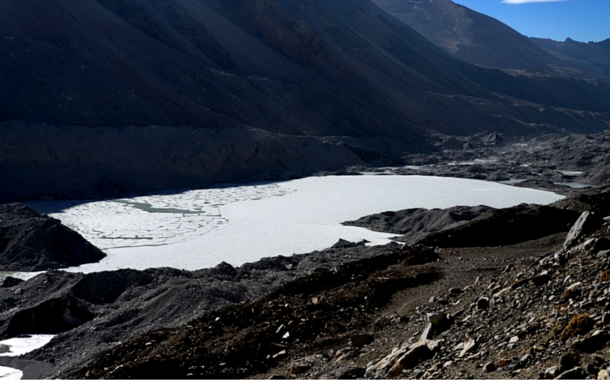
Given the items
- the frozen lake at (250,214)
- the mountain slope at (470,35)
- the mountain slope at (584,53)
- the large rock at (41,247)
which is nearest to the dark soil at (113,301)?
the large rock at (41,247)

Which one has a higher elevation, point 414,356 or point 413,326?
point 414,356

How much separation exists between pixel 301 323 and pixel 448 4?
5096 inches

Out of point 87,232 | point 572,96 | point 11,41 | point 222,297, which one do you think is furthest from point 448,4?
point 222,297

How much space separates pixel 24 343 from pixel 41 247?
6517mm

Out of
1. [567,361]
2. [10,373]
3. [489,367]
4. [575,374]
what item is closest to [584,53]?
[10,373]

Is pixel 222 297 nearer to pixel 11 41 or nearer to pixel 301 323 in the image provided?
pixel 301 323

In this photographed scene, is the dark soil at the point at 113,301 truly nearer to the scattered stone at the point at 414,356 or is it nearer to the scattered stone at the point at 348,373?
the scattered stone at the point at 348,373

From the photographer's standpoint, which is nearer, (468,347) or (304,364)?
(468,347)

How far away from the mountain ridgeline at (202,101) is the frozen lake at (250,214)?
10.7ft

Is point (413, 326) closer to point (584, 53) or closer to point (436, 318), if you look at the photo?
point (436, 318)

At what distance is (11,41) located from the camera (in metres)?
36.0

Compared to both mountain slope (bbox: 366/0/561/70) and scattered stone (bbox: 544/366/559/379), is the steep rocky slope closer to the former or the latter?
mountain slope (bbox: 366/0/561/70)

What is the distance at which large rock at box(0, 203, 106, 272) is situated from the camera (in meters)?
15.7

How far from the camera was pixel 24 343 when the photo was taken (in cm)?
1013
